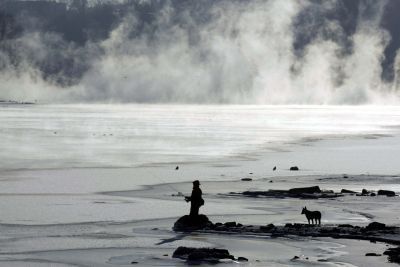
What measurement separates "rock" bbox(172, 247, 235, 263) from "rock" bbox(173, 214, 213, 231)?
480 centimetres

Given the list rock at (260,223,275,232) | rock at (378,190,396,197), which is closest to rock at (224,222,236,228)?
rock at (260,223,275,232)

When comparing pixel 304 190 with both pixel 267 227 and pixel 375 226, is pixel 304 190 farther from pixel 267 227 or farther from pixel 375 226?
pixel 375 226

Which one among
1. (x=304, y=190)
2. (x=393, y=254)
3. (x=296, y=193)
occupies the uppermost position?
(x=304, y=190)

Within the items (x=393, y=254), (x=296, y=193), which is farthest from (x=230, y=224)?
(x=296, y=193)

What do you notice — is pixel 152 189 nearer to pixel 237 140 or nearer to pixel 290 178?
pixel 290 178

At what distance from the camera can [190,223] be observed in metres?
30.6

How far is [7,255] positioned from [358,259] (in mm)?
9310

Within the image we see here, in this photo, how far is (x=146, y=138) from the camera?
102812 millimetres

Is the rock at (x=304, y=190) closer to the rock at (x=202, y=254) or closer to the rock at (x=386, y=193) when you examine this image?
the rock at (x=386, y=193)

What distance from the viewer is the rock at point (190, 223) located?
30.6 metres

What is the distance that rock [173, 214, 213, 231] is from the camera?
30.6 meters

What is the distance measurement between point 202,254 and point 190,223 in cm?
569

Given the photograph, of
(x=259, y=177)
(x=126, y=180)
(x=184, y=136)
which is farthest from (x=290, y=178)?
(x=184, y=136)

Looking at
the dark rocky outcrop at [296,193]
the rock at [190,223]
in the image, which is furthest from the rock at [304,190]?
the rock at [190,223]
